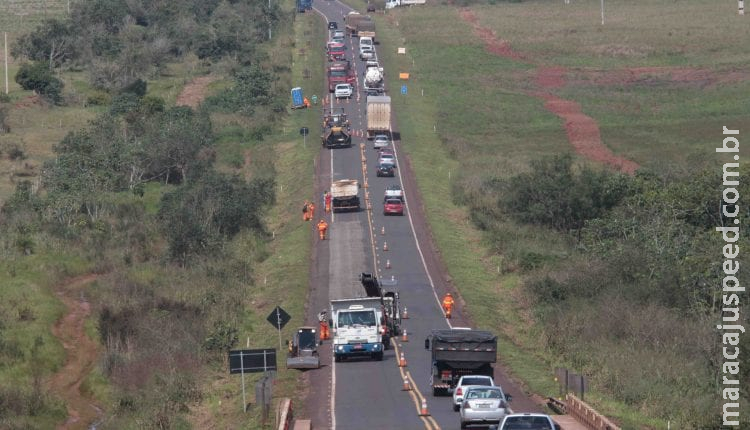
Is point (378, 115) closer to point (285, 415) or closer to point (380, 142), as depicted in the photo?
point (380, 142)

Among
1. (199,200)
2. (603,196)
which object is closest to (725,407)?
(603,196)

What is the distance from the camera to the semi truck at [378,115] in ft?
332

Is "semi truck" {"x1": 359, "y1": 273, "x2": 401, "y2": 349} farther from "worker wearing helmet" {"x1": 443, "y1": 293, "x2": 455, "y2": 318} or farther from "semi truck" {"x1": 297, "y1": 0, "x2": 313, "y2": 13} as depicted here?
"semi truck" {"x1": 297, "y1": 0, "x2": 313, "y2": 13}

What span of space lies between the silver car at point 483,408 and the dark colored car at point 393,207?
44.6m

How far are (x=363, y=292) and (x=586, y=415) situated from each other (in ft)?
89.3

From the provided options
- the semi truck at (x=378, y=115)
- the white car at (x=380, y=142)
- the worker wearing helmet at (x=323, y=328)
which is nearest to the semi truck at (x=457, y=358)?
the worker wearing helmet at (x=323, y=328)

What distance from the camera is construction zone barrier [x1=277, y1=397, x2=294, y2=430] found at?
122 feet

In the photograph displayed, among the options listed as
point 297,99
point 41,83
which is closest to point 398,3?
point 297,99

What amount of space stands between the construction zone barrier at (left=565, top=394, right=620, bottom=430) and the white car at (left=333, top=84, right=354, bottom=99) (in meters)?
81.1

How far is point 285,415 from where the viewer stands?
37938 mm

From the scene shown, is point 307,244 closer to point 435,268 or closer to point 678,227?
point 435,268

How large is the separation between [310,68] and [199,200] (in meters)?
56.7

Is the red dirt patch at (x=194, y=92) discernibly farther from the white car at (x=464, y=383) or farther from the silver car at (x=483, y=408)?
the silver car at (x=483, y=408)

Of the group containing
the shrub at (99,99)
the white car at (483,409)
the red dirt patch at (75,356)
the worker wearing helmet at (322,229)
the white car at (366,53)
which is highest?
the white car at (483,409)
